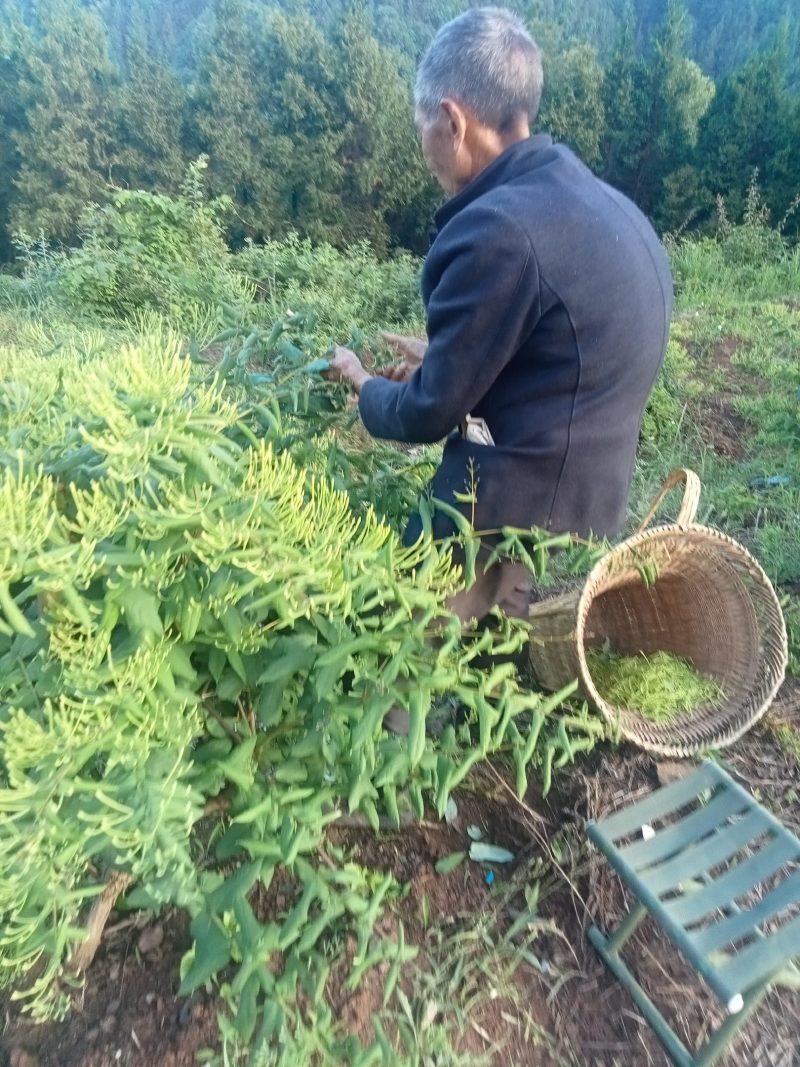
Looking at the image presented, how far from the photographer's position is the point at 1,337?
425 cm

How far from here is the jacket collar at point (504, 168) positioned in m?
1.42

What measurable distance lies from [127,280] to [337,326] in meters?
1.87

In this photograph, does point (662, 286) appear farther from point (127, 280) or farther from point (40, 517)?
point (127, 280)

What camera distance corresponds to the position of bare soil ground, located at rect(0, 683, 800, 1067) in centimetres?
138

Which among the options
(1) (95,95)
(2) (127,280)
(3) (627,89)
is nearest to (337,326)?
(2) (127,280)

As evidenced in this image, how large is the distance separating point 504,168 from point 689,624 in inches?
52.9

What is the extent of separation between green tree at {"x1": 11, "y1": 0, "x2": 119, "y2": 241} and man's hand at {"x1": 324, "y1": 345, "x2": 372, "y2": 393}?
45.6ft

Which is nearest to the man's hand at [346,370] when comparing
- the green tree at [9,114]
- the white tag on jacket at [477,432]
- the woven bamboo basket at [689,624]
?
the white tag on jacket at [477,432]

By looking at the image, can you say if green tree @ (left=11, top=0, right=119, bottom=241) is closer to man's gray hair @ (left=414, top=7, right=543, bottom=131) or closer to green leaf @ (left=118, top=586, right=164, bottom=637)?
man's gray hair @ (left=414, top=7, right=543, bottom=131)

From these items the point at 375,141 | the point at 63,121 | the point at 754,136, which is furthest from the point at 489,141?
the point at 63,121

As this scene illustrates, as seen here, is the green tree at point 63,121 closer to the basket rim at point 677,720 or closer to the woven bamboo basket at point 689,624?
the woven bamboo basket at point 689,624

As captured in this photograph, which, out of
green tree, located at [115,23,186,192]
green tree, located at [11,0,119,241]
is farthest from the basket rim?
green tree, located at [11,0,119,241]

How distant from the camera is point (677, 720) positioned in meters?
1.89

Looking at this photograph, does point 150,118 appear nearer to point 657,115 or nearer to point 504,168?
point 657,115
